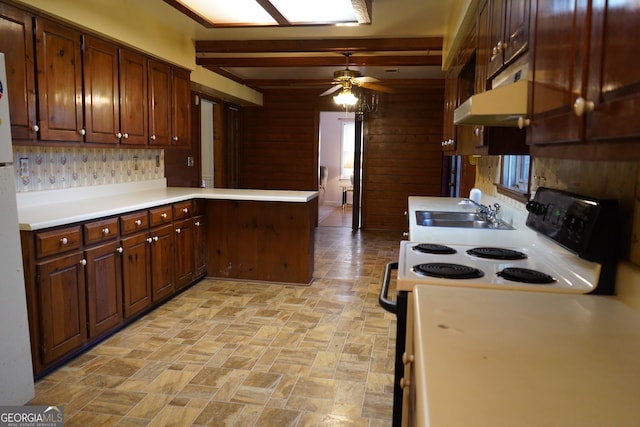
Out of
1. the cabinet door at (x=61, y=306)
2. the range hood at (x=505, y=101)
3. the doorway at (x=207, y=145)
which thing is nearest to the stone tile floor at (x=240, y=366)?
the cabinet door at (x=61, y=306)

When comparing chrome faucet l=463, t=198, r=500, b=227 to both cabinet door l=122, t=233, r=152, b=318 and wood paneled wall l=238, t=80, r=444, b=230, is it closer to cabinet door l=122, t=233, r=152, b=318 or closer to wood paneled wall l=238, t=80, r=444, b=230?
cabinet door l=122, t=233, r=152, b=318

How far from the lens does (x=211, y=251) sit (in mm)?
4637

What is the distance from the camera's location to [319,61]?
5.45 metres

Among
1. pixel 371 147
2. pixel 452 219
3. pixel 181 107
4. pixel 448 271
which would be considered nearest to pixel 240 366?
pixel 448 271

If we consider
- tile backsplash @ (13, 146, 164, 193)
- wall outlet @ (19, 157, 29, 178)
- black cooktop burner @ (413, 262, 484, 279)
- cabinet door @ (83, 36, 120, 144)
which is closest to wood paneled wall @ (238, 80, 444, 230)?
tile backsplash @ (13, 146, 164, 193)

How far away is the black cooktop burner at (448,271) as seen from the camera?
159cm

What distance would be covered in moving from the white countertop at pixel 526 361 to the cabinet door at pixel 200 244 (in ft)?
10.9

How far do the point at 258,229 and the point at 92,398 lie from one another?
2323mm

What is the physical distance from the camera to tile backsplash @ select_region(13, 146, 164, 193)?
316cm

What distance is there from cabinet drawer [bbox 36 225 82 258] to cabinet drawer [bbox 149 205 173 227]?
2.70 feet

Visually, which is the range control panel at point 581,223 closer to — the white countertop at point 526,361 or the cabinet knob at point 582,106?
the white countertop at point 526,361

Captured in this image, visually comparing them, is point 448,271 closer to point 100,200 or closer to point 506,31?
point 506,31

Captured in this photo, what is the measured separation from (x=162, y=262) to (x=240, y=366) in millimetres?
1385

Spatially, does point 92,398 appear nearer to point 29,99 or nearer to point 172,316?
point 172,316
